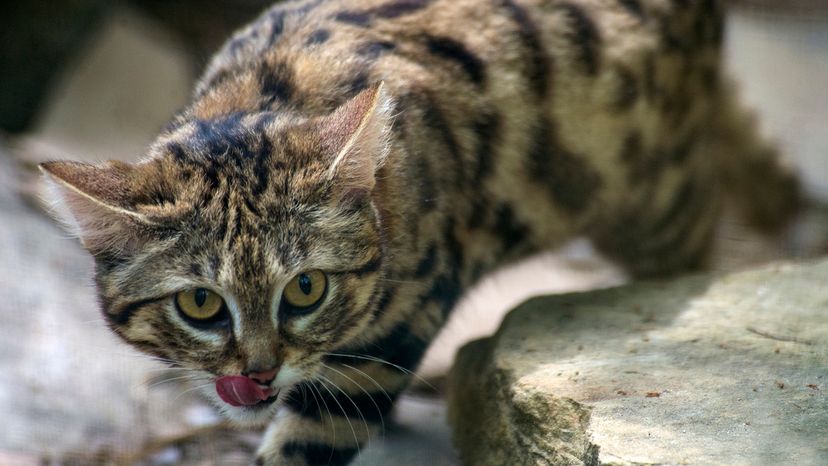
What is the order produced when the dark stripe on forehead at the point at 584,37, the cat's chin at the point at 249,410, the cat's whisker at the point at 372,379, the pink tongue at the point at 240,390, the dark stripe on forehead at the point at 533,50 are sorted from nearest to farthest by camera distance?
the pink tongue at the point at 240,390
the cat's chin at the point at 249,410
the cat's whisker at the point at 372,379
the dark stripe on forehead at the point at 533,50
the dark stripe on forehead at the point at 584,37

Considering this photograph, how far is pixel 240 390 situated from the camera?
3506 millimetres

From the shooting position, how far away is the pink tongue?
3.48 metres

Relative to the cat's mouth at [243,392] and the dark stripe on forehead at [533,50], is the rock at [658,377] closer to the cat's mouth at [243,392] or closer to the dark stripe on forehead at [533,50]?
the cat's mouth at [243,392]

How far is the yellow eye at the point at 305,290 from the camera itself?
344 cm

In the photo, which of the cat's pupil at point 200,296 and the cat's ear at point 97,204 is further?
the cat's pupil at point 200,296

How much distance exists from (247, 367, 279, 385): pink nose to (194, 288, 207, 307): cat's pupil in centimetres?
31

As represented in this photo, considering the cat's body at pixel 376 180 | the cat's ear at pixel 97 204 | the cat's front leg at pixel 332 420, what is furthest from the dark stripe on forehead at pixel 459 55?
the cat's ear at pixel 97 204

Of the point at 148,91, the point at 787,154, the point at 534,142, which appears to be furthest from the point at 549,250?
the point at 148,91

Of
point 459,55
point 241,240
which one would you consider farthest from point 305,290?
point 459,55

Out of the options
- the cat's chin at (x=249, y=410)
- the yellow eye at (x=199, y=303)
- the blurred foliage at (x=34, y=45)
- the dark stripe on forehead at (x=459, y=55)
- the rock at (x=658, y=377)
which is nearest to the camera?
the rock at (x=658, y=377)

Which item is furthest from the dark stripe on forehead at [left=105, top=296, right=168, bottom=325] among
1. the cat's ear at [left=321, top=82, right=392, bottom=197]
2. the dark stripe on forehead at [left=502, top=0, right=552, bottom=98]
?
the dark stripe on forehead at [left=502, top=0, right=552, bottom=98]

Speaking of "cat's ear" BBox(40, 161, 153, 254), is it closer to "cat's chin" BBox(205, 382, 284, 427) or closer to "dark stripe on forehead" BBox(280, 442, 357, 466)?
"cat's chin" BBox(205, 382, 284, 427)

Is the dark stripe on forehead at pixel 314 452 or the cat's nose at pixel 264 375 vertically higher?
the cat's nose at pixel 264 375

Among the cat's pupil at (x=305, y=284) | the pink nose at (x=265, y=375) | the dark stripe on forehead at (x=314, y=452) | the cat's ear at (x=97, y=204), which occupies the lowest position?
the dark stripe on forehead at (x=314, y=452)
